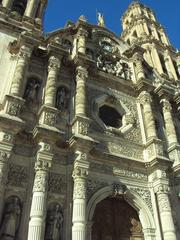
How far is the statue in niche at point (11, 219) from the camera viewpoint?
7.15m

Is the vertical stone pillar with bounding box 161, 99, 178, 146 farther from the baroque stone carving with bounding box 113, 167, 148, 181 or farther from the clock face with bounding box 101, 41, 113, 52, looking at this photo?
the clock face with bounding box 101, 41, 113, 52

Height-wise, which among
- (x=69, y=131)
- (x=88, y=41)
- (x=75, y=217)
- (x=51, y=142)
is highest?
(x=88, y=41)

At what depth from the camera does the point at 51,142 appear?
353 inches

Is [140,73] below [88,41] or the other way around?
below

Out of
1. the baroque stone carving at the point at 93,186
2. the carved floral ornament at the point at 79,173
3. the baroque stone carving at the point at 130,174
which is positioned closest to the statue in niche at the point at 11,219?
the carved floral ornament at the point at 79,173

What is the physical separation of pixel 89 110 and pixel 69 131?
1772 mm

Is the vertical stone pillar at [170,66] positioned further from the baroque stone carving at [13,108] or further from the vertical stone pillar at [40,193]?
the vertical stone pillar at [40,193]

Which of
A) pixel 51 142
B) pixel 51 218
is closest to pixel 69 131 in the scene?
pixel 51 142

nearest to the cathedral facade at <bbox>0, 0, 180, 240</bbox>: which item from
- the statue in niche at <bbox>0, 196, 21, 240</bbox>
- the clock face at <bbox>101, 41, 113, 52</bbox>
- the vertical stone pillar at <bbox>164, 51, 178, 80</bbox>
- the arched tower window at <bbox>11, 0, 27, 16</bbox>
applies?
the statue in niche at <bbox>0, 196, 21, 240</bbox>

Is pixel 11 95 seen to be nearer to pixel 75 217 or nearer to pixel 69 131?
pixel 69 131

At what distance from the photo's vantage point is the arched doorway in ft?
30.0

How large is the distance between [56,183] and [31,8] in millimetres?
11140

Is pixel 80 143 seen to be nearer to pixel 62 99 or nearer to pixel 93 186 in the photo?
pixel 93 186

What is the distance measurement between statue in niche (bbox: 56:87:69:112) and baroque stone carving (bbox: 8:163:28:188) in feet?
10.2
